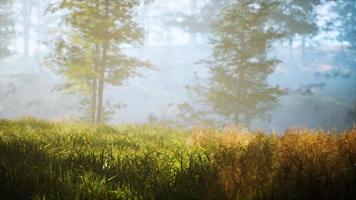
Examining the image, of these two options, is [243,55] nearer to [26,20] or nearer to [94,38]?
[94,38]

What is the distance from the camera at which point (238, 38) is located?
19.0m

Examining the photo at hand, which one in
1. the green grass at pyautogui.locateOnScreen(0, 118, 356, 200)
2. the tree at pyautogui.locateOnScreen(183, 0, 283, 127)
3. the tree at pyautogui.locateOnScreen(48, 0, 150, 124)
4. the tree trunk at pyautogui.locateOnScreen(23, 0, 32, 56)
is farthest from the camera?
the tree trunk at pyautogui.locateOnScreen(23, 0, 32, 56)

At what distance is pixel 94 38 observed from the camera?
1630 cm

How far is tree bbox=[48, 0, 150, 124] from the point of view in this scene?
52.4 ft

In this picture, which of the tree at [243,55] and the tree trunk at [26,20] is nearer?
the tree at [243,55]

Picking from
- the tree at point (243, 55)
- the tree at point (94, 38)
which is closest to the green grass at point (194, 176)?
the tree at point (94, 38)

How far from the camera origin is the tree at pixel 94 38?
1596 cm

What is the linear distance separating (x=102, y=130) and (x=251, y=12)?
10.5 meters

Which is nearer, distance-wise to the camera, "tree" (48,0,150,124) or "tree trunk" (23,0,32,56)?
"tree" (48,0,150,124)

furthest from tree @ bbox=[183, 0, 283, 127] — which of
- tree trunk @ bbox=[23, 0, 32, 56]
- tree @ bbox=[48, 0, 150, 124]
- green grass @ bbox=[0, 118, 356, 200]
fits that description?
tree trunk @ bbox=[23, 0, 32, 56]

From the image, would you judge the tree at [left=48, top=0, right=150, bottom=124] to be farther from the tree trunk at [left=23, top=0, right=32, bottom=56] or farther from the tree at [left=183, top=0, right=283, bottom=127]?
the tree trunk at [left=23, top=0, right=32, bottom=56]

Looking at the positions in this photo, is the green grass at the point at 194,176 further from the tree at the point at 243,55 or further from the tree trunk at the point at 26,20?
the tree trunk at the point at 26,20

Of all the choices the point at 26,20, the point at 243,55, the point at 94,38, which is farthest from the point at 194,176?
the point at 26,20

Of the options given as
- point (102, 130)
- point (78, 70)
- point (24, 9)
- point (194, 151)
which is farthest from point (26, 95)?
point (194, 151)
